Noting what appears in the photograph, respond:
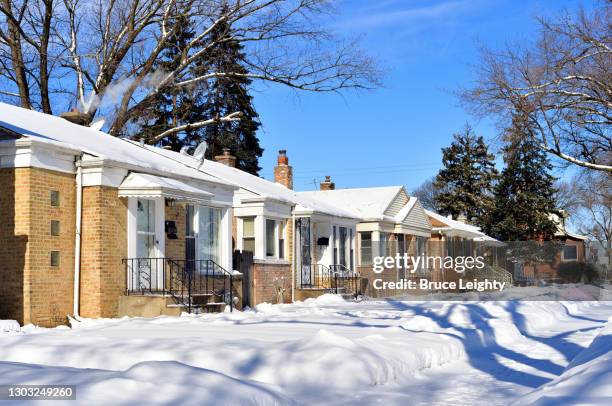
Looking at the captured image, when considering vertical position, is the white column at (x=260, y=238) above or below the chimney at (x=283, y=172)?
below

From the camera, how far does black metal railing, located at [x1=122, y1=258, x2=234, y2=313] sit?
17388 millimetres

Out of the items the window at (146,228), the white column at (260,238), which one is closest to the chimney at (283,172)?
the white column at (260,238)

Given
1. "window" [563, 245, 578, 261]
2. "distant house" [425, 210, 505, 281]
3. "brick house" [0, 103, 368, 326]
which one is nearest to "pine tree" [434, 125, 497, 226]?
"distant house" [425, 210, 505, 281]

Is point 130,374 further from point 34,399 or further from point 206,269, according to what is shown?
point 206,269

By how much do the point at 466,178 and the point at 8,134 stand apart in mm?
48869

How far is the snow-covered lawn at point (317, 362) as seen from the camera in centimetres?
573

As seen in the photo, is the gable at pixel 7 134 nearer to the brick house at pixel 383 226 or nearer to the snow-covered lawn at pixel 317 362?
the snow-covered lawn at pixel 317 362

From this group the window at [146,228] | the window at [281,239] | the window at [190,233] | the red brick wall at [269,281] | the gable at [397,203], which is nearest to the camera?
the window at [146,228]

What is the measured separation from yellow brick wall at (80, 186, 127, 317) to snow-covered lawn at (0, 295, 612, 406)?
2.90 ft

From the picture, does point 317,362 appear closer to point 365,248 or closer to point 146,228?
point 146,228

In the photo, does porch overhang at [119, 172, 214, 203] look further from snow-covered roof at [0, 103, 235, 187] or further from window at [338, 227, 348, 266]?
window at [338, 227, 348, 266]

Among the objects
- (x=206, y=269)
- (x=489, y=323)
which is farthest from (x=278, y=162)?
(x=489, y=323)

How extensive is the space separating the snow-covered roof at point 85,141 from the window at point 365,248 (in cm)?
1302

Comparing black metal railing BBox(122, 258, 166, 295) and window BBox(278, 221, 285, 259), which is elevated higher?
window BBox(278, 221, 285, 259)
